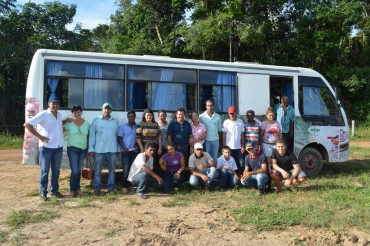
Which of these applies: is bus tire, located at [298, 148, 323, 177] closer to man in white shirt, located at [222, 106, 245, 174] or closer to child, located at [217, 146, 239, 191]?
man in white shirt, located at [222, 106, 245, 174]

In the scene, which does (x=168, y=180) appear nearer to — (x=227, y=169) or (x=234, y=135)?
(x=227, y=169)

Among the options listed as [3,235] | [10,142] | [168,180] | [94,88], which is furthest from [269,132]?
[10,142]

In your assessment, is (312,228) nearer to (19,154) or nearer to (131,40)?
(19,154)

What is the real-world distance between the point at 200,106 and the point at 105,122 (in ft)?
7.08

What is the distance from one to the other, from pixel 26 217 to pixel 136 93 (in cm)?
314

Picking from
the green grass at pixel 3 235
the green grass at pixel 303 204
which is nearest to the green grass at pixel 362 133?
the green grass at pixel 303 204

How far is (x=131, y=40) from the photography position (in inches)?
815

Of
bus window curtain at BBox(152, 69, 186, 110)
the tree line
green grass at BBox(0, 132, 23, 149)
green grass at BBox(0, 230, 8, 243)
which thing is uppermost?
the tree line

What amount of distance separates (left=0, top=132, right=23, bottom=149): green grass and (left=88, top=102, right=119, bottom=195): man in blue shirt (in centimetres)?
1019

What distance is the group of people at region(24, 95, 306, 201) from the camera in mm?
6434

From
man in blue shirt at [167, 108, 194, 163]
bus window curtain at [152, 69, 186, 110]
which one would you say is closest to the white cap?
man in blue shirt at [167, 108, 194, 163]

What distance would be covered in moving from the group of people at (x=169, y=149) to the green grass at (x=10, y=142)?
390 inches

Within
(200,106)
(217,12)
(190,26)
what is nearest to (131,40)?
(190,26)

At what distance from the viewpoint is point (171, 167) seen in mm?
6980
